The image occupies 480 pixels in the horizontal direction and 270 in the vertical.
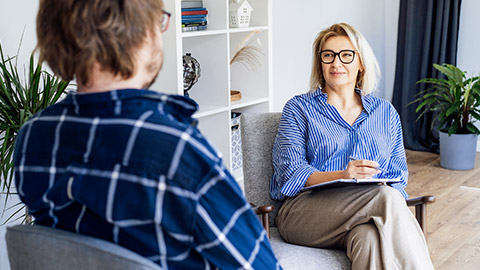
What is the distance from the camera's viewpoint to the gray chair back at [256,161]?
2342mm

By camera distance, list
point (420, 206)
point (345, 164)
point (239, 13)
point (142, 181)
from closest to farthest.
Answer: point (142, 181), point (420, 206), point (345, 164), point (239, 13)

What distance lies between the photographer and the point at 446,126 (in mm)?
4750

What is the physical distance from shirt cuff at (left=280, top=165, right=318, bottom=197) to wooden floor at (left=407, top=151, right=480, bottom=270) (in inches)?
43.7

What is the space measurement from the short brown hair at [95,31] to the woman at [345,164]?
4.06 feet

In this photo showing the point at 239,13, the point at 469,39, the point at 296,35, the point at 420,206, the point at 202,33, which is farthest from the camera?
the point at 469,39

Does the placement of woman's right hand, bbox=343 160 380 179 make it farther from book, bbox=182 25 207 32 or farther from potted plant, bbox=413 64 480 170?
potted plant, bbox=413 64 480 170

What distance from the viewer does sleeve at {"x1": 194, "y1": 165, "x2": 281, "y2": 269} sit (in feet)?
3.15

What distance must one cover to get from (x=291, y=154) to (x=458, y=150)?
8.73 ft

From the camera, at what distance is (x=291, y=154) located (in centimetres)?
226

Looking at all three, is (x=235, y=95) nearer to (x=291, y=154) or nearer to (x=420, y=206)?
(x=291, y=154)

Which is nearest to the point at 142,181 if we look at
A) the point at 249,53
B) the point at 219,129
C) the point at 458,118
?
the point at 219,129

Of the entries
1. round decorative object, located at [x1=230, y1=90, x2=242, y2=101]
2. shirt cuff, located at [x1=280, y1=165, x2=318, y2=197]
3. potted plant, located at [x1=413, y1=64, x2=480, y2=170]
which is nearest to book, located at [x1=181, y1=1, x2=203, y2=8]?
round decorative object, located at [x1=230, y1=90, x2=242, y2=101]

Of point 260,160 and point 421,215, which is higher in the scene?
point 260,160

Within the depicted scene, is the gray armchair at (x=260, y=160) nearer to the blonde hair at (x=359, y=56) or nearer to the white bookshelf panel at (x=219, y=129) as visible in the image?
the blonde hair at (x=359, y=56)
